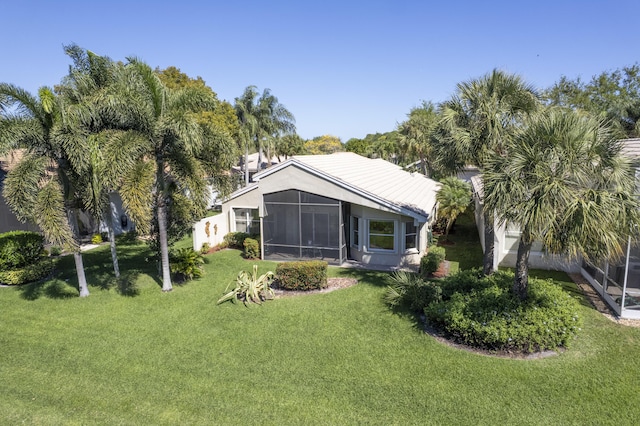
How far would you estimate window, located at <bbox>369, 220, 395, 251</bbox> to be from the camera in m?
17.8

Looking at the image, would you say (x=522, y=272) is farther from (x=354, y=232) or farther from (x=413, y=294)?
(x=354, y=232)

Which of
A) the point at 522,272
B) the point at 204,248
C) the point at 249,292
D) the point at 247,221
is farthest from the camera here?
the point at 247,221

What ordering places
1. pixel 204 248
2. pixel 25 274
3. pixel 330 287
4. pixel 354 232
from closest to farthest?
1. pixel 330 287
2. pixel 25 274
3. pixel 354 232
4. pixel 204 248

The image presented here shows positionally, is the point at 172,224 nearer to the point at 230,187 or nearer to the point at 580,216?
the point at 230,187

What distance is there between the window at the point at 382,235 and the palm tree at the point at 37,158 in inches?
463

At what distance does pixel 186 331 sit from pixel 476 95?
37.3ft

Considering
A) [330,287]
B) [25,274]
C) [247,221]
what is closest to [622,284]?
[330,287]

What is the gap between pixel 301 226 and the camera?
61.0 feet

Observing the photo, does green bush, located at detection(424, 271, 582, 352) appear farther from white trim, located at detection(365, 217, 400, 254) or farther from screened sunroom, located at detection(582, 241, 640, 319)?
white trim, located at detection(365, 217, 400, 254)

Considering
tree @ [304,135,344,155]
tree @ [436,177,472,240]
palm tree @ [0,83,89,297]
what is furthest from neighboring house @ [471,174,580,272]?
tree @ [304,135,344,155]

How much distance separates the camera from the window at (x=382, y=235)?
58.3ft

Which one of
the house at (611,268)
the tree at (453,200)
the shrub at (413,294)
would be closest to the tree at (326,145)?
the tree at (453,200)

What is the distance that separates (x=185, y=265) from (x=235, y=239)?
6184 mm

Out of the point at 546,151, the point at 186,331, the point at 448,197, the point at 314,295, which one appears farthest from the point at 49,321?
the point at 448,197
